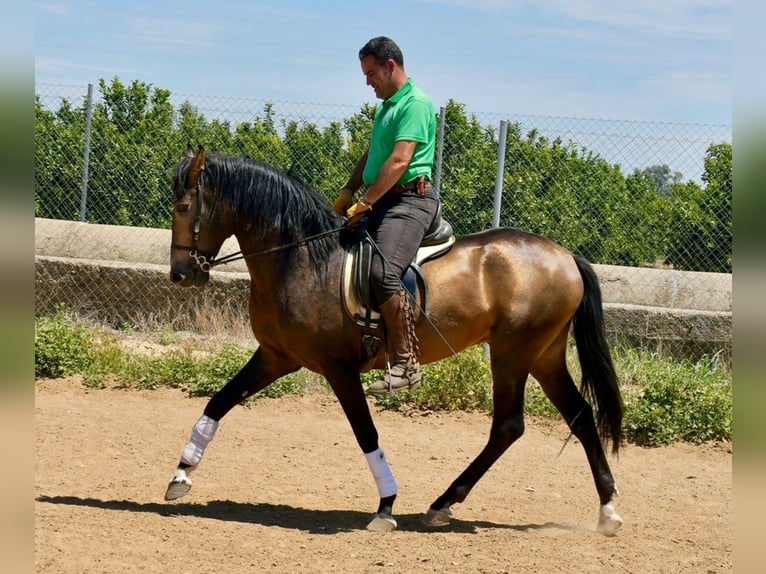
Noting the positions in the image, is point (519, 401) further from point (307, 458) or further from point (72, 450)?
point (72, 450)

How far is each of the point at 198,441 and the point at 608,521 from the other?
2801 mm

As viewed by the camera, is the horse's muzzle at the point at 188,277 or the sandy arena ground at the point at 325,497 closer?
the sandy arena ground at the point at 325,497

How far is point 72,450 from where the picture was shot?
7.51 metres

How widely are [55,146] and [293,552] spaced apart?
26.8 ft

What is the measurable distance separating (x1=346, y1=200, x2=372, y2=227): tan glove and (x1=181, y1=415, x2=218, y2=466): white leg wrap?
166 centimetres

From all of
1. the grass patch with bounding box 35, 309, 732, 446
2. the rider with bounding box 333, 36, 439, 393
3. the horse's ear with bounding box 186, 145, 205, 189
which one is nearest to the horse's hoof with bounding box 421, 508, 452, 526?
the rider with bounding box 333, 36, 439, 393

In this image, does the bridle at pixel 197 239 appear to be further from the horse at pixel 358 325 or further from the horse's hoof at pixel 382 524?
the horse's hoof at pixel 382 524

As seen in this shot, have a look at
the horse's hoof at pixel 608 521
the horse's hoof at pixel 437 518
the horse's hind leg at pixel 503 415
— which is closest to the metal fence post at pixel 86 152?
the horse's hind leg at pixel 503 415

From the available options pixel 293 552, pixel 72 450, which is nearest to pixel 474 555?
pixel 293 552

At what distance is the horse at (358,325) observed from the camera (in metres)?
5.92

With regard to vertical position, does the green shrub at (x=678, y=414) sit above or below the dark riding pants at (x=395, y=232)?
below

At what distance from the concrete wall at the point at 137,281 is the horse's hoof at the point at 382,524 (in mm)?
5351

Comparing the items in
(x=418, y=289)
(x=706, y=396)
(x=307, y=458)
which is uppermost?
(x=418, y=289)
